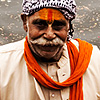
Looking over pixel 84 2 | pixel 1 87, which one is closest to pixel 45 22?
pixel 1 87

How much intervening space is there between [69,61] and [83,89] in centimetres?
25

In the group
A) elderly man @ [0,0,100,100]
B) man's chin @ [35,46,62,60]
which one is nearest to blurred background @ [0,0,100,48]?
elderly man @ [0,0,100,100]

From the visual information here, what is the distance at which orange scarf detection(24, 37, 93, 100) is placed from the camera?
211 centimetres

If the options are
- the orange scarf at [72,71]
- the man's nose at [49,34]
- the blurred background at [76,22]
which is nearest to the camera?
the man's nose at [49,34]

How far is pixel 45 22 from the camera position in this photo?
2033 millimetres

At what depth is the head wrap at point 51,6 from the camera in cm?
200

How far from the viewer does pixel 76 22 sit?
15.3 ft

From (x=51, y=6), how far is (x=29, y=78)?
0.58 metres

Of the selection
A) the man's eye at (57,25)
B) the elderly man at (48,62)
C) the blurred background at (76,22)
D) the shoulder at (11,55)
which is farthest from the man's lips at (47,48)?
the blurred background at (76,22)

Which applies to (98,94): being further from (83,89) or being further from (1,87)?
(1,87)

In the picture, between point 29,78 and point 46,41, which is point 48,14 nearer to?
point 46,41

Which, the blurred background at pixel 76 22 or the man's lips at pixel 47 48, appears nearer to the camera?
the man's lips at pixel 47 48

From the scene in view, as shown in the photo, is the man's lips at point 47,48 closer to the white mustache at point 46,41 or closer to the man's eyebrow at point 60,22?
the white mustache at point 46,41

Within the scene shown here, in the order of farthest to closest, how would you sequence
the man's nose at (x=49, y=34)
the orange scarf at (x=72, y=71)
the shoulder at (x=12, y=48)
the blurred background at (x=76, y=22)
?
the blurred background at (x=76, y=22) → the shoulder at (x=12, y=48) → the orange scarf at (x=72, y=71) → the man's nose at (x=49, y=34)
